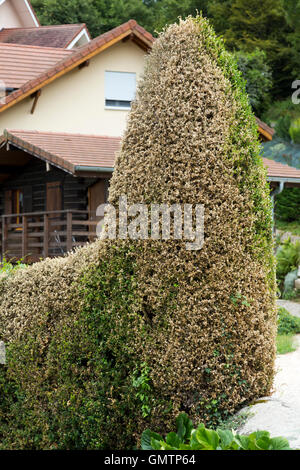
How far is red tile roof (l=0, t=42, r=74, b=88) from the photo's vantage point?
21.6 metres

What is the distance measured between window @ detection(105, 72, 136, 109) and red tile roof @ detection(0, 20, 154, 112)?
1.25 m

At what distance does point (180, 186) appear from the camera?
200 inches

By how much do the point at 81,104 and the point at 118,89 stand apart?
56.9 inches

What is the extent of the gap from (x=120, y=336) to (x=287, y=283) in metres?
11.4

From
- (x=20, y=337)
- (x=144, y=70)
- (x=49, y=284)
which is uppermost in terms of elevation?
(x=144, y=70)

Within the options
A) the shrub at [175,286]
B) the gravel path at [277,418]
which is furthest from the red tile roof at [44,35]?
the gravel path at [277,418]

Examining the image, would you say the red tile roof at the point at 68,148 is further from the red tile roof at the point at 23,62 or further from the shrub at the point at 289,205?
the shrub at the point at 289,205

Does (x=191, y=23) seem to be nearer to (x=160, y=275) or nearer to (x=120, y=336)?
(x=160, y=275)

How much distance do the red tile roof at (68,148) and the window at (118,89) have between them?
8.72 feet

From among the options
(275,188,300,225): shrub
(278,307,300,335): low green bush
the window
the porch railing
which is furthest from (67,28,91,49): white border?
(278,307,300,335): low green bush

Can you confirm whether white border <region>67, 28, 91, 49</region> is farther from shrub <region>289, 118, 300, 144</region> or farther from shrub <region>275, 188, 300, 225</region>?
shrub <region>275, 188, 300, 225</region>

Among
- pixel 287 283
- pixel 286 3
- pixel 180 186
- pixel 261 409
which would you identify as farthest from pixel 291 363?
pixel 286 3

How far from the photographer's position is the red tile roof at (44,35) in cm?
2638

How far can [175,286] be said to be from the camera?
5.02 metres
